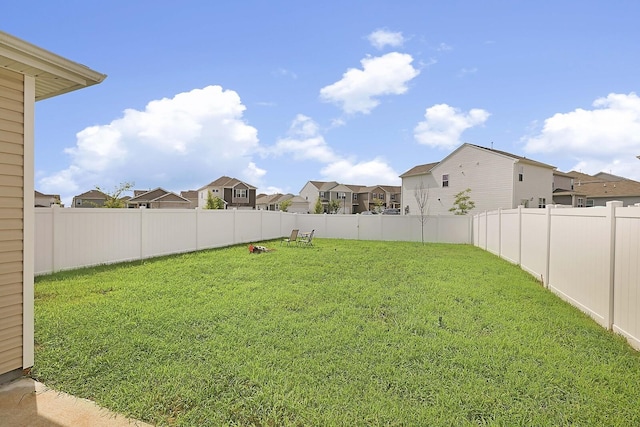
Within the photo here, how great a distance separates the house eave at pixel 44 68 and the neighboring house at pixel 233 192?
4708 cm

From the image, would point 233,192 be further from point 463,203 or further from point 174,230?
point 174,230

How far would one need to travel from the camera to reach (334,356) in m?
3.95

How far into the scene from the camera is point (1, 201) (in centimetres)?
356

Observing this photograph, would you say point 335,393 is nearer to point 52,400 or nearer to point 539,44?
point 52,400

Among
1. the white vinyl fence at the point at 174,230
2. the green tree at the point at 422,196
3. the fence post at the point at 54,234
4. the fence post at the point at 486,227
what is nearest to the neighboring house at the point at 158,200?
the white vinyl fence at the point at 174,230

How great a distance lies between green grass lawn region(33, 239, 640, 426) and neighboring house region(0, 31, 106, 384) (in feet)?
1.36

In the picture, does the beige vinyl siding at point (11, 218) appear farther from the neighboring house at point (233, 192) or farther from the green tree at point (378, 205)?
the green tree at point (378, 205)

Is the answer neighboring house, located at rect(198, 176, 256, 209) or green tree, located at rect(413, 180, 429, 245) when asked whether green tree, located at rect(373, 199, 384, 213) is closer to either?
neighboring house, located at rect(198, 176, 256, 209)

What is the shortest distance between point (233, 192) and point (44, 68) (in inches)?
1909

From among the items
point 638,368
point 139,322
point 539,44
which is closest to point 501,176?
point 539,44

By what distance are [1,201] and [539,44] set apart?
13.2 metres

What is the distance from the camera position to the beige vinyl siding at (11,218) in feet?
11.7

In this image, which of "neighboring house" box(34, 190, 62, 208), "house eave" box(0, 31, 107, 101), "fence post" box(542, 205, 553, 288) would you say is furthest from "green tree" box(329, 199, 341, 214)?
"house eave" box(0, 31, 107, 101)

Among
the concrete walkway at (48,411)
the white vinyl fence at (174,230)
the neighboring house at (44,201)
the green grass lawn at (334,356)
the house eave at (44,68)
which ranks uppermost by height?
the house eave at (44,68)
